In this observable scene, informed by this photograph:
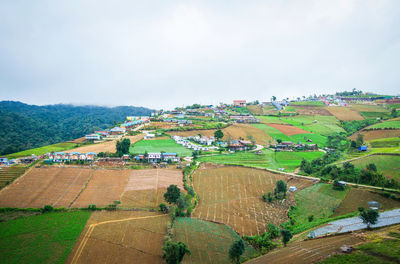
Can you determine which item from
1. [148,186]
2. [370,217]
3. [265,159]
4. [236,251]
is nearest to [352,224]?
[370,217]

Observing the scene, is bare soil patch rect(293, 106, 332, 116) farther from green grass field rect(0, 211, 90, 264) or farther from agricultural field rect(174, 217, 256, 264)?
green grass field rect(0, 211, 90, 264)

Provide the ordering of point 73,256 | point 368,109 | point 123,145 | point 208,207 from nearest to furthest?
point 73,256 < point 208,207 < point 123,145 < point 368,109

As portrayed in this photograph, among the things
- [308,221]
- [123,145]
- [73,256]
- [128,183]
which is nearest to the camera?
[73,256]

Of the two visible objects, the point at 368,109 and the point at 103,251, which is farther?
the point at 368,109

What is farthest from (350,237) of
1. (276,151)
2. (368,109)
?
(368,109)

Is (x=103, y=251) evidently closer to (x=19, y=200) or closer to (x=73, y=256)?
(x=73, y=256)

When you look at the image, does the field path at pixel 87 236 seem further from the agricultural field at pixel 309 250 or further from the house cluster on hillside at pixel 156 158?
the house cluster on hillside at pixel 156 158

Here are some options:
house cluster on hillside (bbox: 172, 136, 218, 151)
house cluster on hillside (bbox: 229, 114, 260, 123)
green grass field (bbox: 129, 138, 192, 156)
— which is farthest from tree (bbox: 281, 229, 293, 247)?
house cluster on hillside (bbox: 229, 114, 260, 123)
